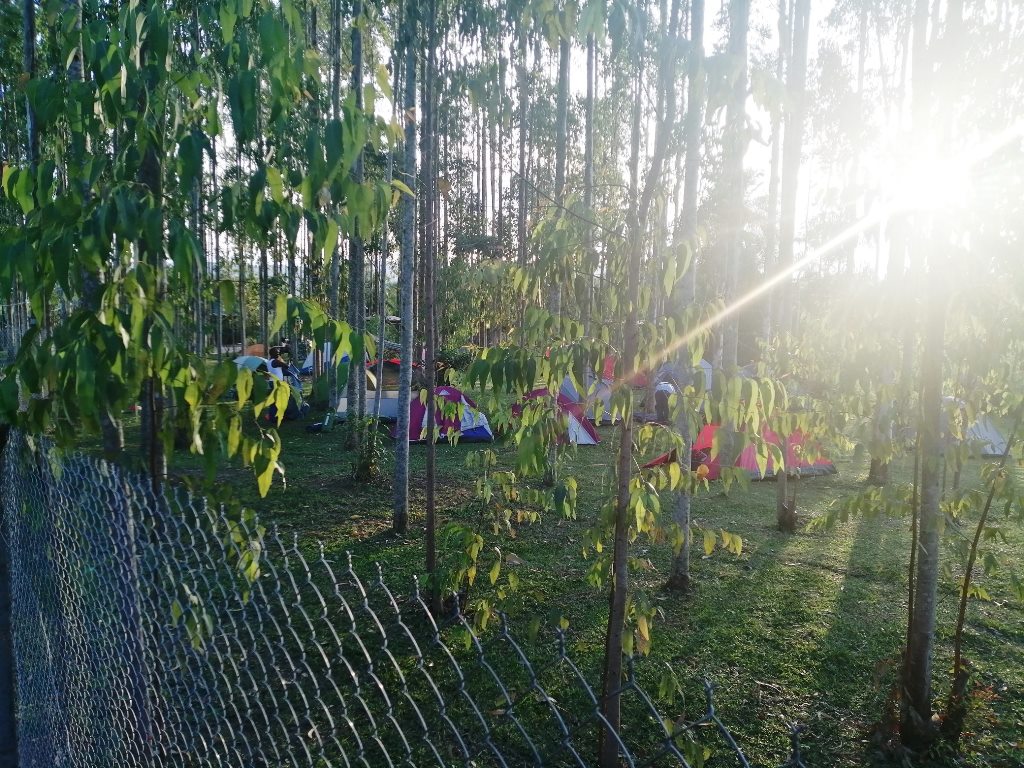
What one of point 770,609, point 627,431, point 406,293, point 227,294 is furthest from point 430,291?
point 770,609

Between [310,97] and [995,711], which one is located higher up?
[310,97]

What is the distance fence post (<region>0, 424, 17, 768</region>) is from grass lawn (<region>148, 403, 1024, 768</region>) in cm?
92

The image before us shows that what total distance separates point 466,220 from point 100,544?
19765 mm

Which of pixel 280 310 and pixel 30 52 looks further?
pixel 30 52

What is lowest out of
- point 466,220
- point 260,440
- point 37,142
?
point 260,440

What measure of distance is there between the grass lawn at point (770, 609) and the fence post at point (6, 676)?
0.92 metres

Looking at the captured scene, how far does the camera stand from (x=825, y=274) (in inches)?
239

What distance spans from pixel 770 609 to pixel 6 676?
14.1 feet

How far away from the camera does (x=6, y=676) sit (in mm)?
2186

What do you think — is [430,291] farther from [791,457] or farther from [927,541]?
[791,457]

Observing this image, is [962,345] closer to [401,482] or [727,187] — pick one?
[727,187]

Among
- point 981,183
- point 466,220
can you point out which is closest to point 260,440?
point 981,183

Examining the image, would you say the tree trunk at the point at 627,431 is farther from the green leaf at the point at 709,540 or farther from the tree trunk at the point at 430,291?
→ the tree trunk at the point at 430,291

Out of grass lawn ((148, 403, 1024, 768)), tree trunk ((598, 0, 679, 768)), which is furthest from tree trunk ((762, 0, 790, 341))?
tree trunk ((598, 0, 679, 768))
